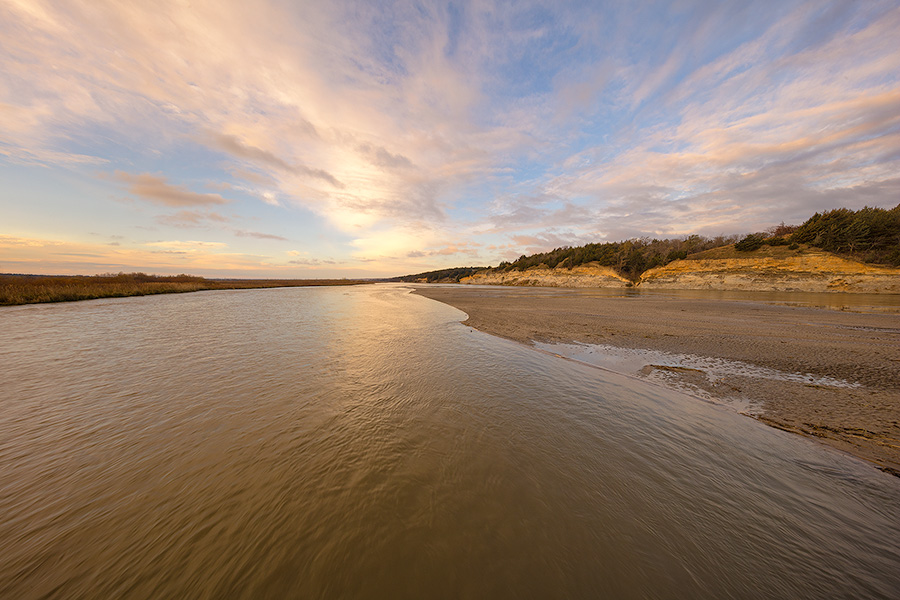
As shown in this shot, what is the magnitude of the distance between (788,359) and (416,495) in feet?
40.6

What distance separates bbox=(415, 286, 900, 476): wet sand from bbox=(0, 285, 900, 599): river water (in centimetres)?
90

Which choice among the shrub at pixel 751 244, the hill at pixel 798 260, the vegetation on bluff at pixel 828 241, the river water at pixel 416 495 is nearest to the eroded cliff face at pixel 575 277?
the hill at pixel 798 260

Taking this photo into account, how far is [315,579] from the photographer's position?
2.25 metres

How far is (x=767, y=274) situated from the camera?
39.5 m

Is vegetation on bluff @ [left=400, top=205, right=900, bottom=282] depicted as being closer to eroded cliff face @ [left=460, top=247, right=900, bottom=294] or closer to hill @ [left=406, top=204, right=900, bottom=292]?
hill @ [left=406, top=204, right=900, bottom=292]

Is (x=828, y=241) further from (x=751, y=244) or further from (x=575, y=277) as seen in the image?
(x=575, y=277)

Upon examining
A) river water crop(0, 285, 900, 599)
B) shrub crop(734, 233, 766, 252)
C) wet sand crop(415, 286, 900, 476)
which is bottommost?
wet sand crop(415, 286, 900, 476)

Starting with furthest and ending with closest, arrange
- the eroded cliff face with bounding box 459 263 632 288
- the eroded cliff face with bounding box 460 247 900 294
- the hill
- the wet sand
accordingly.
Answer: the eroded cliff face with bounding box 459 263 632 288 → the hill → the eroded cliff face with bounding box 460 247 900 294 → the wet sand

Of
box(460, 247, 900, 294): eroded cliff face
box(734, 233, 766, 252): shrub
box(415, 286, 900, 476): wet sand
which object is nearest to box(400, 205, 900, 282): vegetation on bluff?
box(734, 233, 766, 252): shrub

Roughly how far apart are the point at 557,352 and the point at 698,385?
3.78m

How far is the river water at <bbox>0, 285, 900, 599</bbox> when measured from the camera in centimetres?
234

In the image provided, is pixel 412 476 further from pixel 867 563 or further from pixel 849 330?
pixel 849 330

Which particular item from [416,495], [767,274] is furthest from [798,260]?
[416,495]

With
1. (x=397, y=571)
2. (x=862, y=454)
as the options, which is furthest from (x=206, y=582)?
(x=862, y=454)
